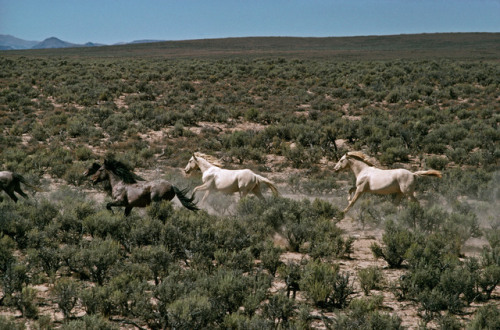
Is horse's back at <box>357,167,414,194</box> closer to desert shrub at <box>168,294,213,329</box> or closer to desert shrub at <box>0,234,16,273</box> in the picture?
desert shrub at <box>168,294,213,329</box>

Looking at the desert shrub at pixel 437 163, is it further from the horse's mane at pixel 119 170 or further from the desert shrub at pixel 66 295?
the desert shrub at pixel 66 295

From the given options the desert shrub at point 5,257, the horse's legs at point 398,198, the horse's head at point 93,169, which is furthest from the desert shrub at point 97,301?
the horse's legs at point 398,198

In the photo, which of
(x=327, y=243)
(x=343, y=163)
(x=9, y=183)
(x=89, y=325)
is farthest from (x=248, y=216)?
(x=9, y=183)

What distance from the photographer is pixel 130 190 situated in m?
9.37

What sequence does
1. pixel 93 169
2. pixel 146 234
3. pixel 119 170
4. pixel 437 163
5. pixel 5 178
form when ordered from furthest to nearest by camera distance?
pixel 437 163 < pixel 5 178 < pixel 93 169 < pixel 119 170 < pixel 146 234

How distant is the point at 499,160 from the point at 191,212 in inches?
489

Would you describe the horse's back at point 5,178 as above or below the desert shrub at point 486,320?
above

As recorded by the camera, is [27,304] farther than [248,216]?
No

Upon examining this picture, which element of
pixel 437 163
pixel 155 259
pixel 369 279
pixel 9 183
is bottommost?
pixel 437 163

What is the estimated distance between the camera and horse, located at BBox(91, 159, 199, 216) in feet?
30.6

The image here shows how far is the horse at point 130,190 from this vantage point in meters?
9.32

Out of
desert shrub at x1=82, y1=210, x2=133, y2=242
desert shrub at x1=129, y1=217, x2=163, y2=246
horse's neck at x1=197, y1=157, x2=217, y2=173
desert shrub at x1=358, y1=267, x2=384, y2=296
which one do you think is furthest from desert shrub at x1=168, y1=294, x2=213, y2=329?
horse's neck at x1=197, y1=157, x2=217, y2=173

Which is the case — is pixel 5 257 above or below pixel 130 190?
below

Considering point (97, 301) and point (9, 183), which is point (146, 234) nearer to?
point (97, 301)
